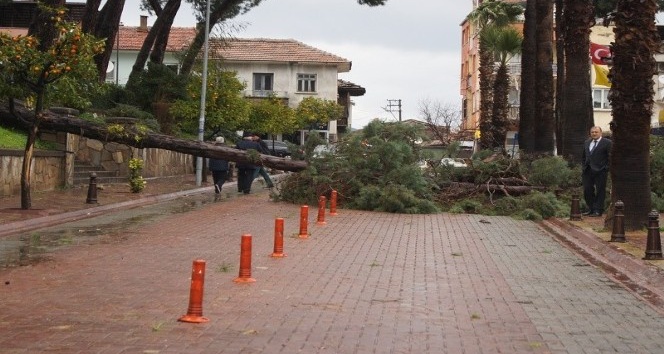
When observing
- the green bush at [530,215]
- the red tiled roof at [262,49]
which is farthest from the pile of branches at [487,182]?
the red tiled roof at [262,49]

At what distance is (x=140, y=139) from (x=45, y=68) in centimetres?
511

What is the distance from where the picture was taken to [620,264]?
14508 millimetres

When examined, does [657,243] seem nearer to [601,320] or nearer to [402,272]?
[402,272]

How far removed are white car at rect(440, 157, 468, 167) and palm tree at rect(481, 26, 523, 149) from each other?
988cm

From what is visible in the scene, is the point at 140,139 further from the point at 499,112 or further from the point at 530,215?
the point at 499,112

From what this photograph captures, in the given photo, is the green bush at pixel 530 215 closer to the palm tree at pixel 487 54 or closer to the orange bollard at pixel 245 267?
the orange bollard at pixel 245 267

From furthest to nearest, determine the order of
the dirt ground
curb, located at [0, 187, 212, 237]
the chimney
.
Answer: the chimney, the dirt ground, curb, located at [0, 187, 212, 237]

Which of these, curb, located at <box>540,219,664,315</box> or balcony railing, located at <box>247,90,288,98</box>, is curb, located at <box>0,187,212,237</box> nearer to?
curb, located at <box>540,219,664,315</box>

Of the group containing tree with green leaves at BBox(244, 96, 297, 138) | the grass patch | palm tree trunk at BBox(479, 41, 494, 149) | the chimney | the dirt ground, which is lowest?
the dirt ground

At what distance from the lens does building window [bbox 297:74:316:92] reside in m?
75.3

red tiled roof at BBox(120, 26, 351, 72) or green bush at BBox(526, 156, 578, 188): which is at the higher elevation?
red tiled roof at BBox(120, 26, 351, 72)

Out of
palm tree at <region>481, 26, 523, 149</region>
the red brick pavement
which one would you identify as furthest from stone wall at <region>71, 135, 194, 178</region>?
the red brick pavement

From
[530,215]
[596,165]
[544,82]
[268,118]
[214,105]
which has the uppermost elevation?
[544,82]

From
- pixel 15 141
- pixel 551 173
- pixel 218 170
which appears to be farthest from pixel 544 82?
pixel 15 141
